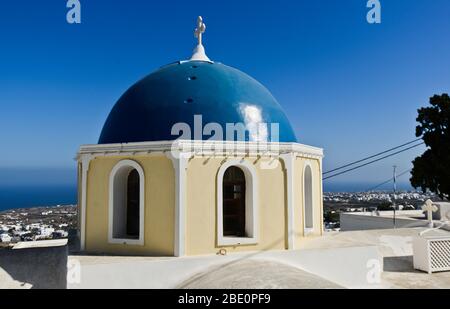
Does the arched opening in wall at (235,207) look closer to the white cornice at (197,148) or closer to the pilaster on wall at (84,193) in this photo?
the white cornice at (197,148)

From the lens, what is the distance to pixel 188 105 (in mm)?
9555

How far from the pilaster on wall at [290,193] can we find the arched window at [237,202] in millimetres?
864

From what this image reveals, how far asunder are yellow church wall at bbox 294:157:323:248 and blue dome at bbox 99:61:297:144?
887 millimetres

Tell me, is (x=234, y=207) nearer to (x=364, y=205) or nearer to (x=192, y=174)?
(x=192, y=174)

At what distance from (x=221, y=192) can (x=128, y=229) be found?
2.85m

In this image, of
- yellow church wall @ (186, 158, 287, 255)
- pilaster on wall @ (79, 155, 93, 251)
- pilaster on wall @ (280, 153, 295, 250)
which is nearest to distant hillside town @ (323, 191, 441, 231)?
pilaster on wall @ (280, 153, 295, 250)

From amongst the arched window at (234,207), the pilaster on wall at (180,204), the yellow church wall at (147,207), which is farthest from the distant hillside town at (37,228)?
the arched window at (234,207)

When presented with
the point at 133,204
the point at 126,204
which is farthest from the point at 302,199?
the point at 126,204

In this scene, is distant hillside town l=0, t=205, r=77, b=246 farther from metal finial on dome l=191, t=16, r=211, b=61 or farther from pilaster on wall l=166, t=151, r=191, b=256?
metal finial on dome l=191, t=16, r=211, b=61

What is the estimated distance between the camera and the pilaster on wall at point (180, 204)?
28.0 feet

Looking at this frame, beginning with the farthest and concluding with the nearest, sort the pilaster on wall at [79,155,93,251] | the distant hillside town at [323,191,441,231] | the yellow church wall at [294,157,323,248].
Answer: the distant hillside town at [323,191,441,231], the yellow church wall at [294,157,323,248], the pilaster on wall at [79,155,93,251]

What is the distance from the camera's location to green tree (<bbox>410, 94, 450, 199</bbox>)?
23484 mm

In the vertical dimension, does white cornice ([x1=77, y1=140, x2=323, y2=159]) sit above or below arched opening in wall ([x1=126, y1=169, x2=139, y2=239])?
above
